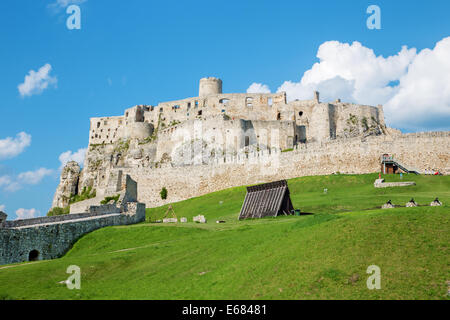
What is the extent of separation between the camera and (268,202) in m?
38.3

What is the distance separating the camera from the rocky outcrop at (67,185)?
9532cm

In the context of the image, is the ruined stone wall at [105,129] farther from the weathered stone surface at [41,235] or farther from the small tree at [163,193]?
the weathered stone surface at [41,235]

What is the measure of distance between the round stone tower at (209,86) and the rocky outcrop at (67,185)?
107 feet

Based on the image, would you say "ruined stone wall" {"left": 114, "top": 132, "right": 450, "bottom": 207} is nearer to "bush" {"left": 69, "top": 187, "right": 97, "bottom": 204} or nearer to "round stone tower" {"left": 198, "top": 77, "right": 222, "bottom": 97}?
"bush" {"left": 69, "top": 187, "right": 97, "bottom": 204}

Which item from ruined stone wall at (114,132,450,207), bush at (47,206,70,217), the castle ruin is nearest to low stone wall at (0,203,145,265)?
the castle ruin

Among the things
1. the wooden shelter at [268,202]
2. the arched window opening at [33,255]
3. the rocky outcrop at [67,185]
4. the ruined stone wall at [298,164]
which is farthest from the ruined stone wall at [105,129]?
the arched window opening at [33,255]

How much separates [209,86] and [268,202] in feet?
222

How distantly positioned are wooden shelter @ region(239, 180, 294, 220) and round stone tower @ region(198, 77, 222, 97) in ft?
210

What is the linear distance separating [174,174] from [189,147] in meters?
10.8

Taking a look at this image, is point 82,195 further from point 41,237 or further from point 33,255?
point 33,255

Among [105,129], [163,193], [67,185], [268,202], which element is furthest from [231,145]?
[105,129]

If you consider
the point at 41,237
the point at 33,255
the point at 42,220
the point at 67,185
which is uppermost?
the point at 67,185

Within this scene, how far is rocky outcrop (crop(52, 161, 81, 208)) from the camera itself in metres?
95.3
